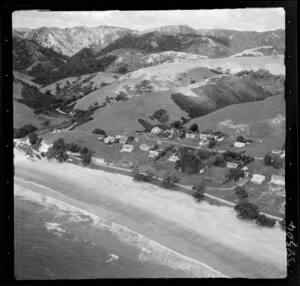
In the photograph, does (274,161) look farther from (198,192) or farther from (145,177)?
(145,177)

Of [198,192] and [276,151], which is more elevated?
[276,151]

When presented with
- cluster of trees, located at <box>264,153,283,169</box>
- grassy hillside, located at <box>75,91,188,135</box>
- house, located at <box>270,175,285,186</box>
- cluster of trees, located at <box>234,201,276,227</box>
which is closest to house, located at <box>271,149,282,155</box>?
cluster of trees, located at <box>264,153,283,169</box>

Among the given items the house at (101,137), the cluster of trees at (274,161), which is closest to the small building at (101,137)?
the house at (101,137)

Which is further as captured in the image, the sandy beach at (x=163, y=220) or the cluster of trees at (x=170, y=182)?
the cluster of trees at (x=170, y=182)

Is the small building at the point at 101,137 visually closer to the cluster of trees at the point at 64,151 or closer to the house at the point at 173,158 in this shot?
the cluster of trees at the point at 64,151

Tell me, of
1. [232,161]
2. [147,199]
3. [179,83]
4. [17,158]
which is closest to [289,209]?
[232,161]

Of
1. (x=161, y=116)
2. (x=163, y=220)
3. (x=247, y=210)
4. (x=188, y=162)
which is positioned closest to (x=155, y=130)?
(x=161, y=116)
